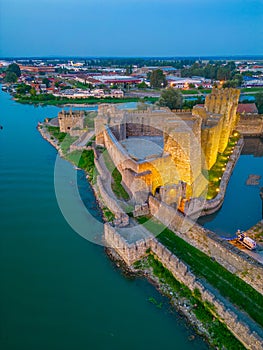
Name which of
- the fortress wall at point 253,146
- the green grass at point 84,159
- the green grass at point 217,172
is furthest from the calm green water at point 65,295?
the fortress wall at point 253,146

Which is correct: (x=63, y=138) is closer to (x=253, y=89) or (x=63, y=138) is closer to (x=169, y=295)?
(x=169, y=295)

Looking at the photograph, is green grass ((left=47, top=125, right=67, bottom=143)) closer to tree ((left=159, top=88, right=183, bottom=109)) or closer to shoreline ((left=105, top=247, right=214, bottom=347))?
tree ((left=159, top=88, right=183, bottom=109))

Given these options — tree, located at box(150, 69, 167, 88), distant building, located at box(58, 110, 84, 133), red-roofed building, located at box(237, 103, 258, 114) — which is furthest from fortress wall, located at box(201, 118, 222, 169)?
tree, located at box(150, 69, 167, 88)

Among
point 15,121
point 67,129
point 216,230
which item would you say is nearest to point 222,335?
point 216,230

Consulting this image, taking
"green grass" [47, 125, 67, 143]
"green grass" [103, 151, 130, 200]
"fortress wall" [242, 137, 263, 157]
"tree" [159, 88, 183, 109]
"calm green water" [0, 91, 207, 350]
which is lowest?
"fortress wall" [242, 137, 263, 157]

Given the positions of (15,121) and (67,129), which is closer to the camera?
(67,129)

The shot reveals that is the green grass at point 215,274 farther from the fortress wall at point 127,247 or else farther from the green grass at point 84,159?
the green grass at point 84,159

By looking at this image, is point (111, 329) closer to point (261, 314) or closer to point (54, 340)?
point (54, 340)
